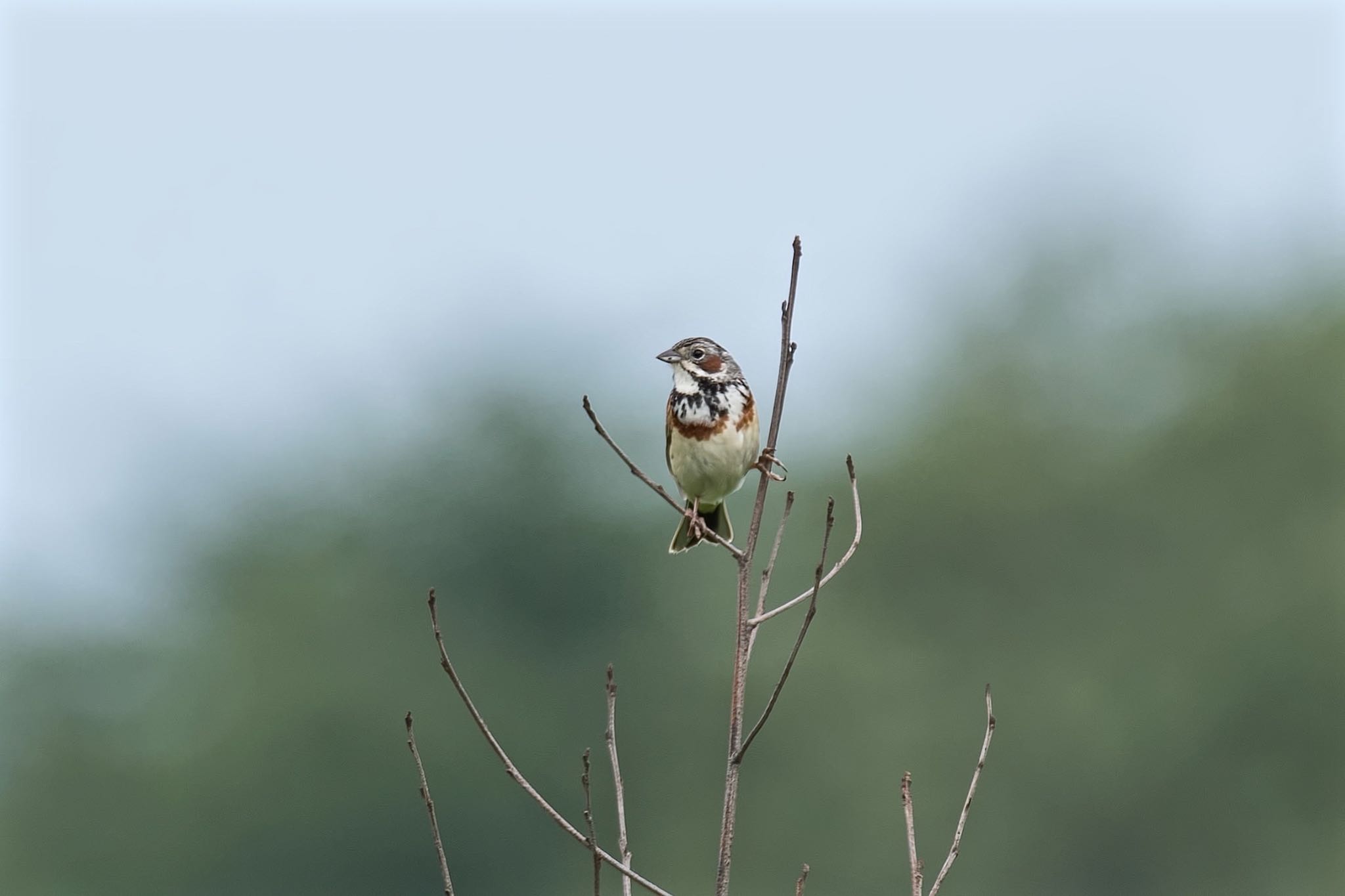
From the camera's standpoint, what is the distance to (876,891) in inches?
1463

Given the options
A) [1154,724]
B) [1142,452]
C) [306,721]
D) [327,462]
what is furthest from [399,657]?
[1142,452]

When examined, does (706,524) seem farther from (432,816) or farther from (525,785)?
(432,816)

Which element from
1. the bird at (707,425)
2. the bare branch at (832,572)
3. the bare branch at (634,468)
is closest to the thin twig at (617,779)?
the bare branch at (832,572)

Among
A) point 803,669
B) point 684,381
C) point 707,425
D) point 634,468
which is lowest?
point 803,669

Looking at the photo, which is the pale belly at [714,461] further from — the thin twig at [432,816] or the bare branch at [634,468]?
the thin twig at [432,816]

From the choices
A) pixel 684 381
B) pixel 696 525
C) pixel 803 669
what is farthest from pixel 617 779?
pixel 803 669

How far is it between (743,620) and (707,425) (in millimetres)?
3404

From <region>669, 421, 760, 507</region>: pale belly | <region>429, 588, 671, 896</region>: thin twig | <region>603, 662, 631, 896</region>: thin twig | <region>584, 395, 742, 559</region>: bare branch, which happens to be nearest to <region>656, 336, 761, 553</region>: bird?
<region>669, 421, 760, 507</region>: pale belly

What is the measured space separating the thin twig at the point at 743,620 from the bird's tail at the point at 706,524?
8.20 ft

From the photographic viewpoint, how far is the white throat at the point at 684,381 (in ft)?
26.3

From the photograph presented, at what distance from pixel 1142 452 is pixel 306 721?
2178 centimetres

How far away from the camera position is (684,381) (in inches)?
316

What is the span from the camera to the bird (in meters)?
7.80

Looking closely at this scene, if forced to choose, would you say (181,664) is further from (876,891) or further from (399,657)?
(876,891)
